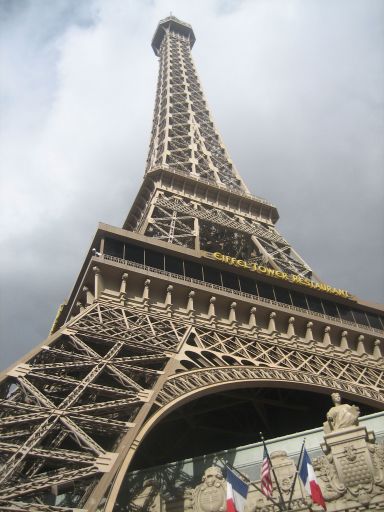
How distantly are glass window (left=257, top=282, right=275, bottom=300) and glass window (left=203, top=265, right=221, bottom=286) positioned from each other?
9.84ft

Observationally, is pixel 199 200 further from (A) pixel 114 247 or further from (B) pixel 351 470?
(B) pixel 351 470

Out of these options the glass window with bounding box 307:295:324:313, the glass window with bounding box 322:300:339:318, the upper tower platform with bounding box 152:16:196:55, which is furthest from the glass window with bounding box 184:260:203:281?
the upper tower platform with bounding box 152:16:196:55

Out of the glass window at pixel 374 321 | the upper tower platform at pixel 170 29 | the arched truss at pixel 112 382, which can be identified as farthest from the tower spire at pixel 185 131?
the arched truss at pixel 112 382

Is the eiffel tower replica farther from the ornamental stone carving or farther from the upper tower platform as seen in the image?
the upper tower platform

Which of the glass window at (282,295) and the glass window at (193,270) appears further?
the glass window at (282,295)

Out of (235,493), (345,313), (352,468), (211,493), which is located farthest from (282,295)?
(235,493)

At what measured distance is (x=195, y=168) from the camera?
2311 inches

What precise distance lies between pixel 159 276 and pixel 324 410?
15302 mm

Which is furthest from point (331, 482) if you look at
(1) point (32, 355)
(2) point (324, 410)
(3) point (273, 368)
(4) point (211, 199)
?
(4) point (211, 199)

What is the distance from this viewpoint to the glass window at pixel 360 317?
3817cm

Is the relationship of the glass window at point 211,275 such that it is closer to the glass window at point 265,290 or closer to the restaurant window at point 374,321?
the glass window at point 265,290

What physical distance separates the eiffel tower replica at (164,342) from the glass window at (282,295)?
0.09m

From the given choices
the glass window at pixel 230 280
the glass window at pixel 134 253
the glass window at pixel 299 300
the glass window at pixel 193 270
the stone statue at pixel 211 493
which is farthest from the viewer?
the glass window at pixel 299 300

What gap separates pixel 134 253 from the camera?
3303cm
